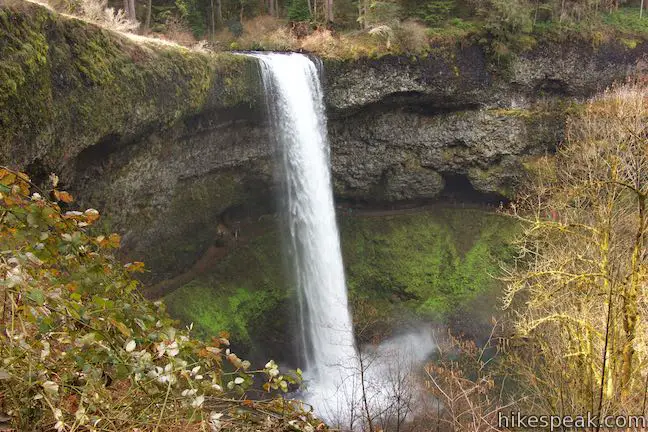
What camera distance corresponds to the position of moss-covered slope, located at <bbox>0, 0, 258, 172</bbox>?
24.7 ft

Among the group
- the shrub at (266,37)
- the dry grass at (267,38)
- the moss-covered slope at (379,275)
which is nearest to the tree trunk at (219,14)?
the shrub at (266,37)

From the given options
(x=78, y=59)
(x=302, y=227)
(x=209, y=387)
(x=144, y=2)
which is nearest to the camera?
(x=209, y=387)

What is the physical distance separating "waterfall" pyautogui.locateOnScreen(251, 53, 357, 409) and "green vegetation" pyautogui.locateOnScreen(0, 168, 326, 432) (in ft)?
46.2

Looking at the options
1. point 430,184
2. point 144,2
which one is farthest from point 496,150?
point 144,2

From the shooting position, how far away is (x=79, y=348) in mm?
2451

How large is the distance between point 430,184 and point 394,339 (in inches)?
299

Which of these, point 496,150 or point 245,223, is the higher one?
point 496,150

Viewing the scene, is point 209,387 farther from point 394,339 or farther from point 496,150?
point 496,150

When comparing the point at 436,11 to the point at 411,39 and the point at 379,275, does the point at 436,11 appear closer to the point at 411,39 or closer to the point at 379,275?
the point at 411,39

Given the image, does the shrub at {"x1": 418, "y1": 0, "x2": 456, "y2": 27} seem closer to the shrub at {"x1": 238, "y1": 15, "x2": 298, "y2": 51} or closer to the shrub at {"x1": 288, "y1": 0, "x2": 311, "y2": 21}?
the shrub at {"x1": 238, "y1": 15, "x2": 298, "y2": 51}

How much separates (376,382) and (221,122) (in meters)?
10.2

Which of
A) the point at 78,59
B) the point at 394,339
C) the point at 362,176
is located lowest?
the point at 394,339

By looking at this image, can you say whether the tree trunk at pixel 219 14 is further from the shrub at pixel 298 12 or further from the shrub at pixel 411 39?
the shrub at pixel 411 39

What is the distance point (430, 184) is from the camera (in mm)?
22312
